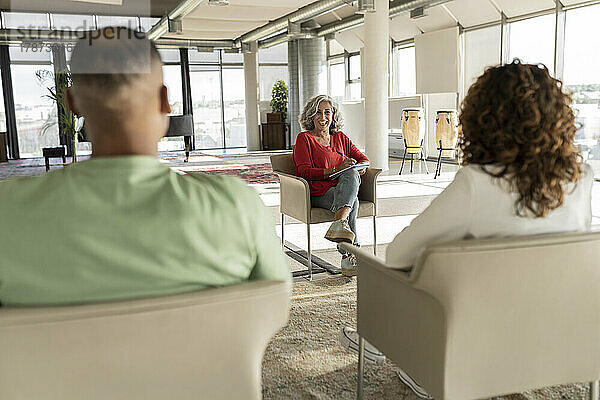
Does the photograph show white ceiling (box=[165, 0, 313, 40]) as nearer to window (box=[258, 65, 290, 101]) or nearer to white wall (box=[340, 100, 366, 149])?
window (box=[258, 65, 290, 101])

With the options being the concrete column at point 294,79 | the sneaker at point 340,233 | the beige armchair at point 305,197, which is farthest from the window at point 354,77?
the sneaker at point 340,233

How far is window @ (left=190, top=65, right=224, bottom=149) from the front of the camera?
19500mm

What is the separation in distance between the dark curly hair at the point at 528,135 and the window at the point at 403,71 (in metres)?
13.2

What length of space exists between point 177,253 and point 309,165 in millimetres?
3446

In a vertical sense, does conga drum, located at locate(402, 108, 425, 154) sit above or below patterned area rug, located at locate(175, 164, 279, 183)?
above

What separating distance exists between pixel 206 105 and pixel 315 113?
50.7ft

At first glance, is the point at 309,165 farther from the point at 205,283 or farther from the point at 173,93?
the point at 173,93

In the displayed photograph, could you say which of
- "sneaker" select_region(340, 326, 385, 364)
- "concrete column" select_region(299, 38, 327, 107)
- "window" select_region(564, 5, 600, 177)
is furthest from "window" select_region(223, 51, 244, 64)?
"sneaker" select_region(340, 326, 385, 364)

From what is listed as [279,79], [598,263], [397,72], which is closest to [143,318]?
[598,263]

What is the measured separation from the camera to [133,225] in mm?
1246

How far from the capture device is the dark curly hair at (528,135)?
180 centimetres

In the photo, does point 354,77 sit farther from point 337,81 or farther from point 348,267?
point 348,267

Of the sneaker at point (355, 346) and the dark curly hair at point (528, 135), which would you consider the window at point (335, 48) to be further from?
the dark curly hair at point (528, 135)

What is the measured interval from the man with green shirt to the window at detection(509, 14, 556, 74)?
1051 centimetres
